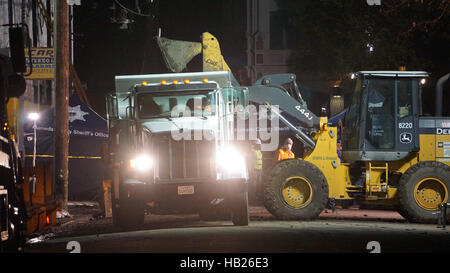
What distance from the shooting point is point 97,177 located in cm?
3047

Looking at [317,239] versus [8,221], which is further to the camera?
[317,239]

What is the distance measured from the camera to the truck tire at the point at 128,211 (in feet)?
57.1

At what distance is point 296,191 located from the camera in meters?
19.4

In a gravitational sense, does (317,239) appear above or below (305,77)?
below

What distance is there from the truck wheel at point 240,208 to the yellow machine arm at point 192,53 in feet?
32.8

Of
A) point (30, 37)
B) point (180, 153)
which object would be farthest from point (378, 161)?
point (30, 37)

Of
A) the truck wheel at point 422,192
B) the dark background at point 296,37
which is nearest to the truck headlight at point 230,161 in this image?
the truck wheel at point 422,192

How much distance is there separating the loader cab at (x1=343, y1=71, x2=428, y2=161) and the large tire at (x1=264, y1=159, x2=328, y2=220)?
1.37 metres

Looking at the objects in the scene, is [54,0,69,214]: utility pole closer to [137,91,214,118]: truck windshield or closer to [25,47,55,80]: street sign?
[25,47,55,80]: street sign

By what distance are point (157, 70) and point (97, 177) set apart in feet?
45.6

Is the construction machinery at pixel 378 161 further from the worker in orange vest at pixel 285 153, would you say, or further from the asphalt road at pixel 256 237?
the worker in orange vest at pixel 285 153

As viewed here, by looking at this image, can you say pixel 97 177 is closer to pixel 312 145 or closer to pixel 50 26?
pixel 50 26

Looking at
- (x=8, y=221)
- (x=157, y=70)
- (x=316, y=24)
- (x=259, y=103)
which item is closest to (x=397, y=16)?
(x=316, y=24)
